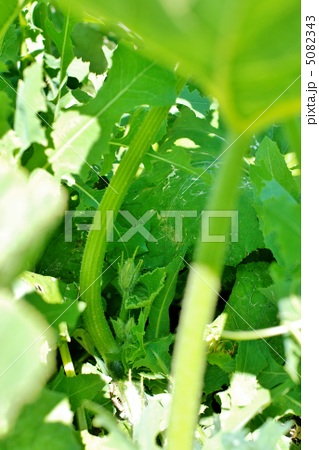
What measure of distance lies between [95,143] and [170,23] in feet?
1.13

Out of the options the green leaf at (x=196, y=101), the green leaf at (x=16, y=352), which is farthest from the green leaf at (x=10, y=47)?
the green leaf at (x=16, y=352)

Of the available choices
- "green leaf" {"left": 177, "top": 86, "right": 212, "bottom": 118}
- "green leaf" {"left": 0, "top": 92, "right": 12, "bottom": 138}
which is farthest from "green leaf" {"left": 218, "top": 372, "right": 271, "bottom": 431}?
"green leaf" {"left": 177, "top": 86, "right": 212, "bottom": 118}

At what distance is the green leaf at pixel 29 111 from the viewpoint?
0.76 m

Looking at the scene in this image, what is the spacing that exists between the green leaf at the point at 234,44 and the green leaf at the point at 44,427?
1.21 ft

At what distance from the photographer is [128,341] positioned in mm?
1075

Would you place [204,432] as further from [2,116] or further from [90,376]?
[2,116]

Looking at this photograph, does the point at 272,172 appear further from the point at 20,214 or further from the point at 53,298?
the point at 20,214

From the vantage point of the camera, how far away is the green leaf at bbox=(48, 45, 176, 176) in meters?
0.83

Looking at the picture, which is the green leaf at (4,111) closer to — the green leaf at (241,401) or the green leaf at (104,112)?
the green leaf at (104,112)

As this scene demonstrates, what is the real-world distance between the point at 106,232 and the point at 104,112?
0.23 meters

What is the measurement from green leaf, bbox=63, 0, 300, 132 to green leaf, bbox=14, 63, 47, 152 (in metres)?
0.24

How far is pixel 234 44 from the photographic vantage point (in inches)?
20.7

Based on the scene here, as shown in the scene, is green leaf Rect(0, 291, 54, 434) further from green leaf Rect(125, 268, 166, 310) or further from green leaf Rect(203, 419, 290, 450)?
green leaf Rect(125, 268, 166, 310)
